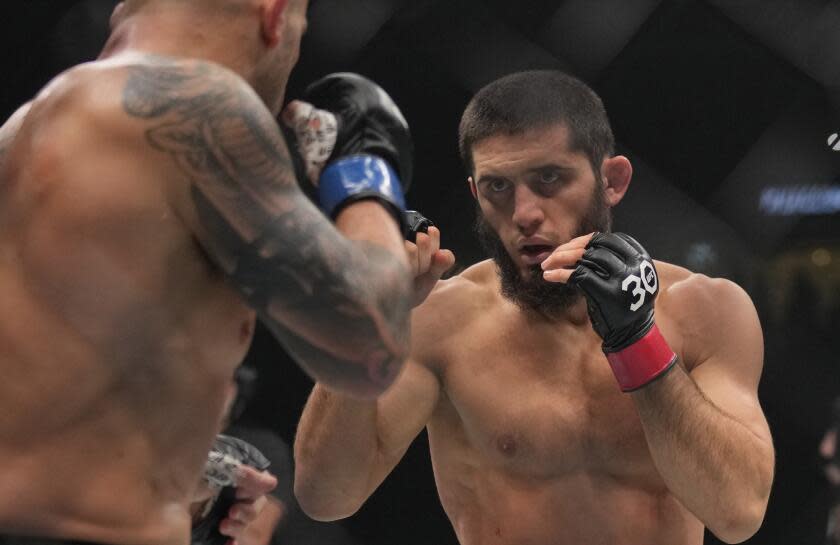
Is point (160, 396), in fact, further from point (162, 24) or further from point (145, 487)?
point (162, 24)

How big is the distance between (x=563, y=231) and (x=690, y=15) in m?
1.49

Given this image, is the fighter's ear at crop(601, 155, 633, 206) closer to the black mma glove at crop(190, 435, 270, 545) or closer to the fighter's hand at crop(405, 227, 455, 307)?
the fighter's hand at crop(405, 227, 455, 307)

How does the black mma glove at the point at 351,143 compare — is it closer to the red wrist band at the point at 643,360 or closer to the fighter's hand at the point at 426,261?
the fighter's hand at the point at 426,261

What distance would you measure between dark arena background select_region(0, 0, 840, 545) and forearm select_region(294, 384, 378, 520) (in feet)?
4.10

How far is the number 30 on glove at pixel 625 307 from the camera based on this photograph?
1.73 meters

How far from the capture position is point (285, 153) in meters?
1.15

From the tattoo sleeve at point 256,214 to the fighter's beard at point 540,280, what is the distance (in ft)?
2.81

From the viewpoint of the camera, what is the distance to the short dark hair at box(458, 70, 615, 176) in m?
1.99

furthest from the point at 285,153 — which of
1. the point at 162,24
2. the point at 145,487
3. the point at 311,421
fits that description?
the point at 311,421

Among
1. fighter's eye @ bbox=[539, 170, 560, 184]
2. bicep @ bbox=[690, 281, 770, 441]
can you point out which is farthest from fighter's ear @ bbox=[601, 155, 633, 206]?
bicep @ bbox=[690, 281, 770, 441]

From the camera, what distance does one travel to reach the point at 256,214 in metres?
1.12

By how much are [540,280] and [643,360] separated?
29 cm

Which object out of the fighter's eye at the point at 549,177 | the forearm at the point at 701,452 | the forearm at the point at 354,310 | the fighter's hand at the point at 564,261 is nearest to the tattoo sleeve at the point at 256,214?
the forearm at the point at 354,310

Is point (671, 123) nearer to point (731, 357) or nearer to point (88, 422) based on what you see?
point (731, 357)
